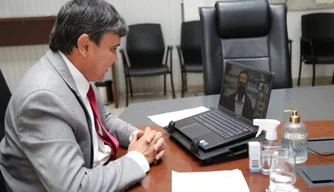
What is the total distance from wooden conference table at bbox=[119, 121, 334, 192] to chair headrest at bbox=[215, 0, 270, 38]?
1003 mm

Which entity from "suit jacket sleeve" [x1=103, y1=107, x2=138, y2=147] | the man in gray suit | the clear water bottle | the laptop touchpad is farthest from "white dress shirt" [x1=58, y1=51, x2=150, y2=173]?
the clear water bottle

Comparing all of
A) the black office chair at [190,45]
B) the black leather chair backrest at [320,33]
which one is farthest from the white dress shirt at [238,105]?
the black leather chair backrest at [320,33]

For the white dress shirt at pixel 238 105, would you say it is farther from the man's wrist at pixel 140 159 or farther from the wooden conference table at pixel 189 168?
the man's wrist at pixel 140 159

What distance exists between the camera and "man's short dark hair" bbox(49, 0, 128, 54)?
1.15 meters

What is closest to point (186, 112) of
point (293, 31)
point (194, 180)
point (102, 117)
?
point (102, 117)

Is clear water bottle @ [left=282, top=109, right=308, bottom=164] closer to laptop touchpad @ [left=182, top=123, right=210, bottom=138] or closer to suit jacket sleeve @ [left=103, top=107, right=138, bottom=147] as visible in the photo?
laptop touchpad @ [left=182, top=123, right=210, bottom=138]

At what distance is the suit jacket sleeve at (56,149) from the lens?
39.8 inches

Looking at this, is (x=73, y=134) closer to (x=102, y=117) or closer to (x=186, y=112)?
(x=102, y=117)

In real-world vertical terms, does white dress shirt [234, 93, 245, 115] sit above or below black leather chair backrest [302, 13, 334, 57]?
above

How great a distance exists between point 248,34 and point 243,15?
118 millimetres

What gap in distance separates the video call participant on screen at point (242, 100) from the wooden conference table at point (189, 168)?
8.6 inches

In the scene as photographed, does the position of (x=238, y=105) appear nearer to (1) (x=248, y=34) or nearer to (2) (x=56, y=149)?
(2) (x=56, y=149)

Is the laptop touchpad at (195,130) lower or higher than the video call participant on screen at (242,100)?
lower

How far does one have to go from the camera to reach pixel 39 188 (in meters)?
1.13
